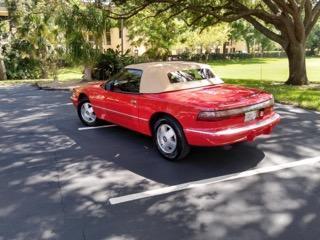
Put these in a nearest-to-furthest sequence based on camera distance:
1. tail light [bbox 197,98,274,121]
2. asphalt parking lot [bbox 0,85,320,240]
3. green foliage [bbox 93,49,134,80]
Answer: asphalt parking lot [bbox 0,85,320,240] < tail light [bbox 197,98,274,121] < green foliage [bbox 93,49,134,80]

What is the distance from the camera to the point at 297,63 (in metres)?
15.8

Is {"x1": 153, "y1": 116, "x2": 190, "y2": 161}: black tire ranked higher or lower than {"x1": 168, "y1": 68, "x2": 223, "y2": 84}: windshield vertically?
lower

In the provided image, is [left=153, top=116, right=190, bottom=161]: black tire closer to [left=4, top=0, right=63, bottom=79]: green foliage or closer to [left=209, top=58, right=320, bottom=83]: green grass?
[left=4, top=0, right=63, bottom=79]: green foliage

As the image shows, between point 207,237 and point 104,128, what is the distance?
4.79m

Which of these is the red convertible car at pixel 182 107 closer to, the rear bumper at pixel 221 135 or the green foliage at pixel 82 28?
the rear bumper at pixel 221 135

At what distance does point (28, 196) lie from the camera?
455 centimetres

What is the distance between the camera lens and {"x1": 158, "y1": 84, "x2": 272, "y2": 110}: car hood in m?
5.27

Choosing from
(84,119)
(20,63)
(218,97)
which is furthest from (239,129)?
(20,63)

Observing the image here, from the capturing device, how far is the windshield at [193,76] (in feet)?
20.9

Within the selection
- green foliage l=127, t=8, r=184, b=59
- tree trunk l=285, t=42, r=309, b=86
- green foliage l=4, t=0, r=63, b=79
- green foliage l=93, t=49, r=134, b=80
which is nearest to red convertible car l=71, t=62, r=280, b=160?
tree trunk l=285, t=42, r=309, b=86

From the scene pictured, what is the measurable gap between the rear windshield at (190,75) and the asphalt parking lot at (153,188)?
1271mm

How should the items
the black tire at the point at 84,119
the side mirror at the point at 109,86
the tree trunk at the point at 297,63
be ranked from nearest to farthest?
the side mirror at the point at 109,86 → the black tire at the point at 84,119 → the tree trunk at the point at 297,63

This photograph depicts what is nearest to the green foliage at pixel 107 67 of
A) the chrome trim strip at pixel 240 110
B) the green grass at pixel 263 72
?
the green grass at pixel 263 72

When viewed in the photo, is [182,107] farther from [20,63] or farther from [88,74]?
[20,63]
